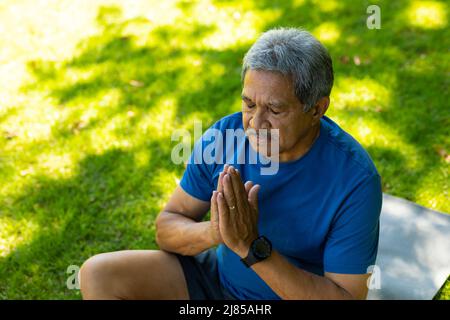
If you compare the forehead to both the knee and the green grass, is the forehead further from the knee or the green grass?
the green grass

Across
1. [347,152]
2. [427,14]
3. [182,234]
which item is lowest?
[182,234]

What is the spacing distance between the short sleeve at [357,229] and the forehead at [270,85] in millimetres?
463

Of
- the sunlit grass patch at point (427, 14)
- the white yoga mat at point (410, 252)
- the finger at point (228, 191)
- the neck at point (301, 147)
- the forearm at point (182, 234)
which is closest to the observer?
the finger at point (228, 191)

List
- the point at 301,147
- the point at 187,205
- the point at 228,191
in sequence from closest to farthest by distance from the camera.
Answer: the point at 228,191
the point at 301,147
the point at 187,205

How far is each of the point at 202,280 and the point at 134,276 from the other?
0.33 metres

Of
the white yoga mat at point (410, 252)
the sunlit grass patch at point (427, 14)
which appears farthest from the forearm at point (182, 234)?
the sunlit grass patch at point (427, 14)

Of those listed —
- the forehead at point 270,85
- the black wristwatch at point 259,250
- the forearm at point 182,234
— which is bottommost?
the forearm at point 182,234

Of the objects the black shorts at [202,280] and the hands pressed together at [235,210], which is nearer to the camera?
the hands pressed together at [235,210]

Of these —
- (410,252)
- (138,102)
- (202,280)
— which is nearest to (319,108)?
(202,280)

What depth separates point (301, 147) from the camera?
88.0 inches

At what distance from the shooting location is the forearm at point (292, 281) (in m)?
2.08

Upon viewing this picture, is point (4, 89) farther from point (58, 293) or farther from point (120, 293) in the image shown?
point (120, 293)

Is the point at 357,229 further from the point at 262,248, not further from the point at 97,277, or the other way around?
the point at 97,277

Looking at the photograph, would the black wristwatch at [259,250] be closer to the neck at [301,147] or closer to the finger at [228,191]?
the finger at [228,191]
